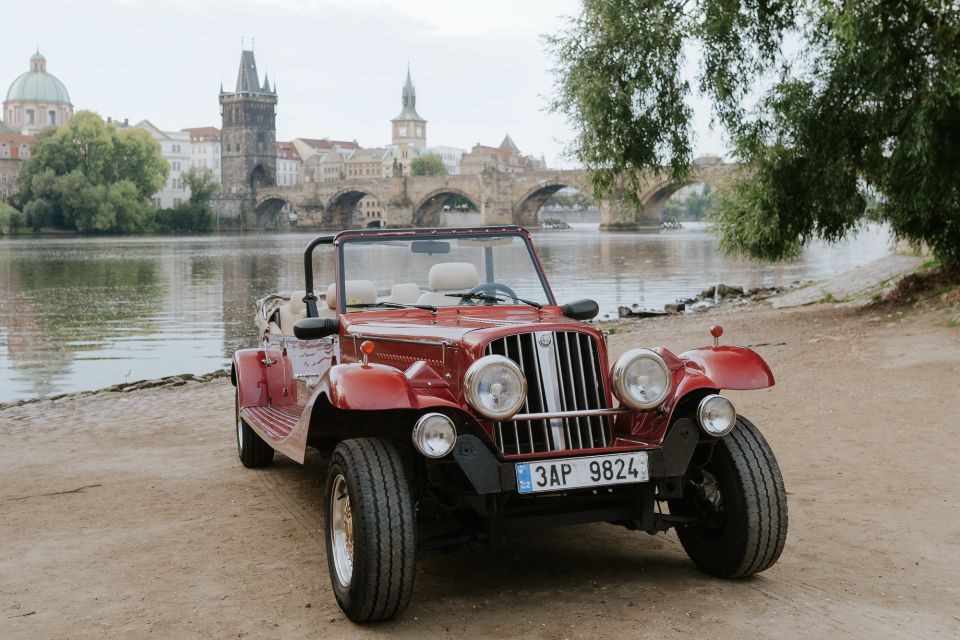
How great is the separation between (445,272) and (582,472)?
1.93 meters

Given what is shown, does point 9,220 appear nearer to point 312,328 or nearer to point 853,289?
point 853,289

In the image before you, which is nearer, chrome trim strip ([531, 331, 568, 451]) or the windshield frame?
chrome trim strip ([531, 331, 568, 451])

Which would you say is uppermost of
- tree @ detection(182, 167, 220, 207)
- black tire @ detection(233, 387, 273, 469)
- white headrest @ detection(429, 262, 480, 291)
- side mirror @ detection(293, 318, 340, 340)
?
tree @ detection(182, 167, 220, 207)

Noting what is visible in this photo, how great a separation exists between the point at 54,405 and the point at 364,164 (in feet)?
543

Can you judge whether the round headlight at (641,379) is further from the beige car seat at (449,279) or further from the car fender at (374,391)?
the beige car seat at (449,279)

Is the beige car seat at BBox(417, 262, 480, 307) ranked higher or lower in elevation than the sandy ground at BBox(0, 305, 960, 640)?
higher

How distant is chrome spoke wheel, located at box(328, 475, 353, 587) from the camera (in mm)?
4355

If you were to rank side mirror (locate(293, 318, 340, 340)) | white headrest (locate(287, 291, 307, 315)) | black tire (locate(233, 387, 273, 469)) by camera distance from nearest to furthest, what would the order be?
1. side mirror (locate(293, 318, 340, 340))
2. black tire (locate(233, 387, 273, 469))
3. white headrest (locate(287, 291, 307, 315))

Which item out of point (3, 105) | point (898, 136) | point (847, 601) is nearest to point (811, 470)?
point (847, 601)

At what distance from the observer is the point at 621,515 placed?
4.46m

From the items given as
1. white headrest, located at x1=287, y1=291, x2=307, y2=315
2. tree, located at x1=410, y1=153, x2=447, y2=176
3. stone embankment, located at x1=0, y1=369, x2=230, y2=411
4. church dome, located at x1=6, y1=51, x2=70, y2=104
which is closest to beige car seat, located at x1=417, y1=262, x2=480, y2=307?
white headrest, located at x1=287, y1=291, x2=307, y2=315

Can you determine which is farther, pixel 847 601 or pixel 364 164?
pixel 364 164

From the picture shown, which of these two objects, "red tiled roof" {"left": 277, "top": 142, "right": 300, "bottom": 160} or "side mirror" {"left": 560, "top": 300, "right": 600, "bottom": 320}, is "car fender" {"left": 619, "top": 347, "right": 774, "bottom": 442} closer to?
"side mirror" {"left": 560, "top": 300, "right": 600, "bottom": 320}

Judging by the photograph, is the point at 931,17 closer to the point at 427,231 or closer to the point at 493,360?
the point at 427,231
